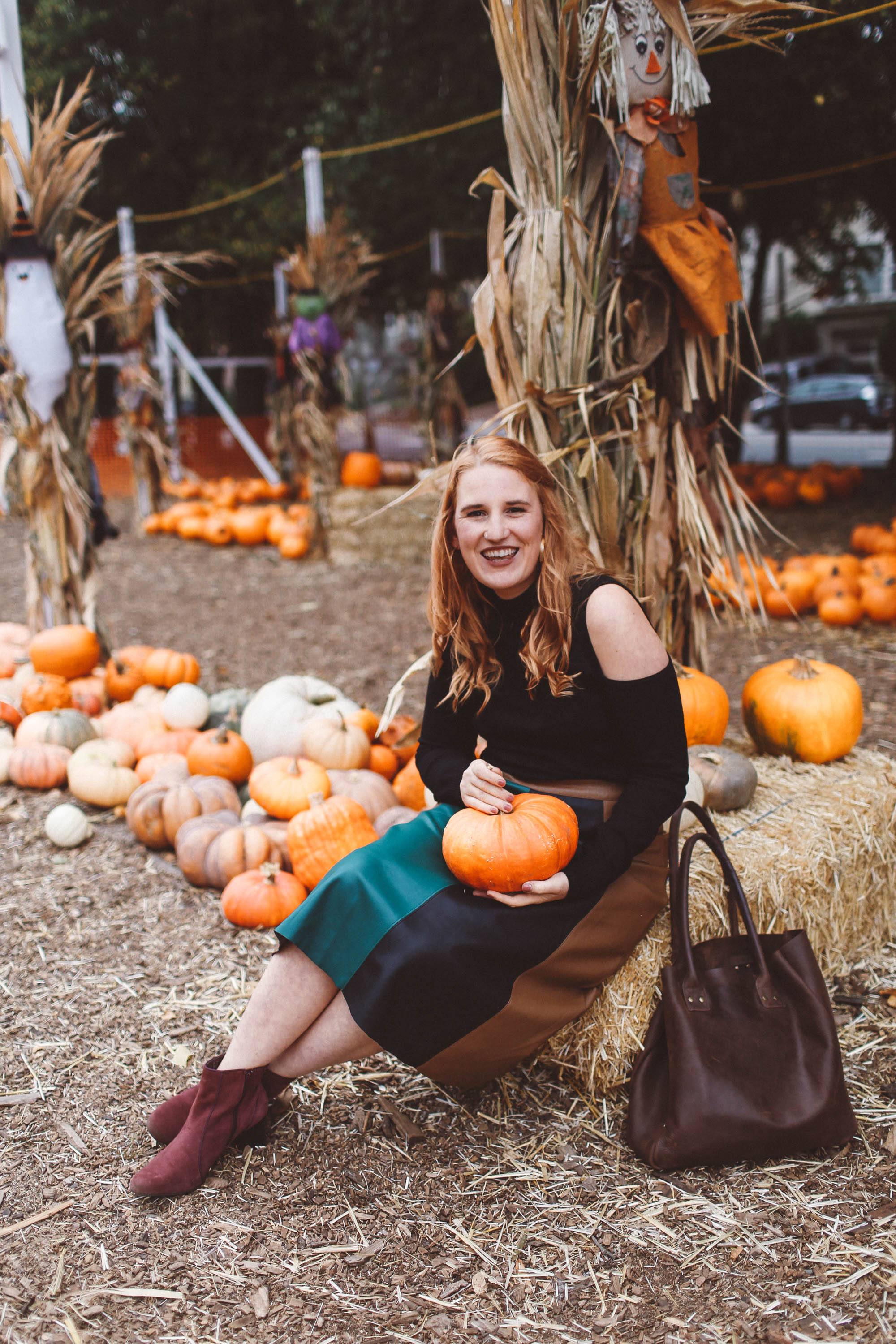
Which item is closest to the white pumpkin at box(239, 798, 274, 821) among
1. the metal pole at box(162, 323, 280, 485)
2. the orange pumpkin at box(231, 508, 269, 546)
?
the orange pumpkin at box(231, 508, 269, 546)

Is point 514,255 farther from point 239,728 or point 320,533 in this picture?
point 320,533

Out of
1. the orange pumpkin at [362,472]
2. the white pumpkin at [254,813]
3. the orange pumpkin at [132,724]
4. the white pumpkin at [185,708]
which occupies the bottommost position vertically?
the white pumpkin at [254,813]

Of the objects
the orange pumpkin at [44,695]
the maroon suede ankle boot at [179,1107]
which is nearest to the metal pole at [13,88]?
the orange pumpkin at [44,695]

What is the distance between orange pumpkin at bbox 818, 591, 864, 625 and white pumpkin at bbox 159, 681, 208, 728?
3864 mm

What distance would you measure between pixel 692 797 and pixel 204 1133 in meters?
1.46

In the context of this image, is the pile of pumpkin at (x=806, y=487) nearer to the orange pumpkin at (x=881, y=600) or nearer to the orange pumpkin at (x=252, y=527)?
the orange pumpkin at (x=881, y=600)

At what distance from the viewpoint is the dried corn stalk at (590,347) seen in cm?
286

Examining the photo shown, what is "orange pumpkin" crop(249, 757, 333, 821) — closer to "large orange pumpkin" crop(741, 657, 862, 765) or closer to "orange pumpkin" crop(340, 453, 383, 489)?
"large orange pumpkin" crop(741, 657, 862, 765)

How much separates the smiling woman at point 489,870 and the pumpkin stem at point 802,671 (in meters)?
1.08

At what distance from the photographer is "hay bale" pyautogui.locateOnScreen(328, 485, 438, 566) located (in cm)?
906

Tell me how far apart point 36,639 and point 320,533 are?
4.76 metres

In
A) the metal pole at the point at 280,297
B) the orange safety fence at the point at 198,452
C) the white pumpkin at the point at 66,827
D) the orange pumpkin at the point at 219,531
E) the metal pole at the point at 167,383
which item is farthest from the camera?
the orange safety fence at the point at 198,452

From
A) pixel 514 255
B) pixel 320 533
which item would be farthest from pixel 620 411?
pixel 320 533

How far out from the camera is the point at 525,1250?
1.91m
